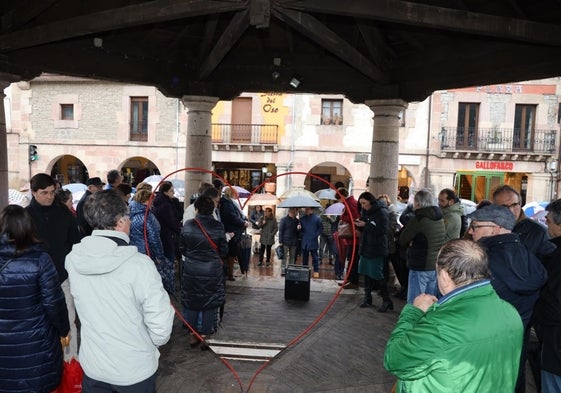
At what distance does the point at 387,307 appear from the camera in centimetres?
683

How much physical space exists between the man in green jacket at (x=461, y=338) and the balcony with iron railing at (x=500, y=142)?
20.7 metres

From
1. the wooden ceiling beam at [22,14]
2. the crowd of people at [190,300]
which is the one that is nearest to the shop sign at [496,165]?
the crowd of people at [190,300]

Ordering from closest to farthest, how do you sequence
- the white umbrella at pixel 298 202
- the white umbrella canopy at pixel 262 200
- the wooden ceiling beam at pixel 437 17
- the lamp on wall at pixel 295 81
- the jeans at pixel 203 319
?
the wooden ceiling beam at pixel 437 17
the jeans at pixel 203 319
the lamp on wall at pixel 295 81
the white umbrella at pixel 298 202
the white umbrella canopy at pixel 262 200

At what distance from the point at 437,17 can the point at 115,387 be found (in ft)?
15.6

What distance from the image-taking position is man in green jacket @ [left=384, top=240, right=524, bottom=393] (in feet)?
6.56

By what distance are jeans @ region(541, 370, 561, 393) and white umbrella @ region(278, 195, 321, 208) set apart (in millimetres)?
5813

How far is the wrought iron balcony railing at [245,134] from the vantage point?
22.0 m

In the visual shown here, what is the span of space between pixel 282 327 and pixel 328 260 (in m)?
5.69

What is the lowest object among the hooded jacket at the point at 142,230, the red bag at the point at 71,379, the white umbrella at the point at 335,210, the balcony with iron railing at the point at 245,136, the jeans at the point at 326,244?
the jeans at the point at 326,244

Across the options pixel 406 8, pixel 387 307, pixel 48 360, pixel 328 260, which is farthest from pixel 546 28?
pixel 328 260

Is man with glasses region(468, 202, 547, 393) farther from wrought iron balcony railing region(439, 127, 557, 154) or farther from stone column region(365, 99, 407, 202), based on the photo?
wrought iron balcony railing region(439, 127, 557, 154)

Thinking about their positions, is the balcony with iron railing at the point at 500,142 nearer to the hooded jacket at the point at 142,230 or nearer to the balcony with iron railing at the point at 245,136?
the balcony with iron railing at the point at 245,136

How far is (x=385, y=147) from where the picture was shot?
27.5 ft

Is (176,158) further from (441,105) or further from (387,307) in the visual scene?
(387,307)
